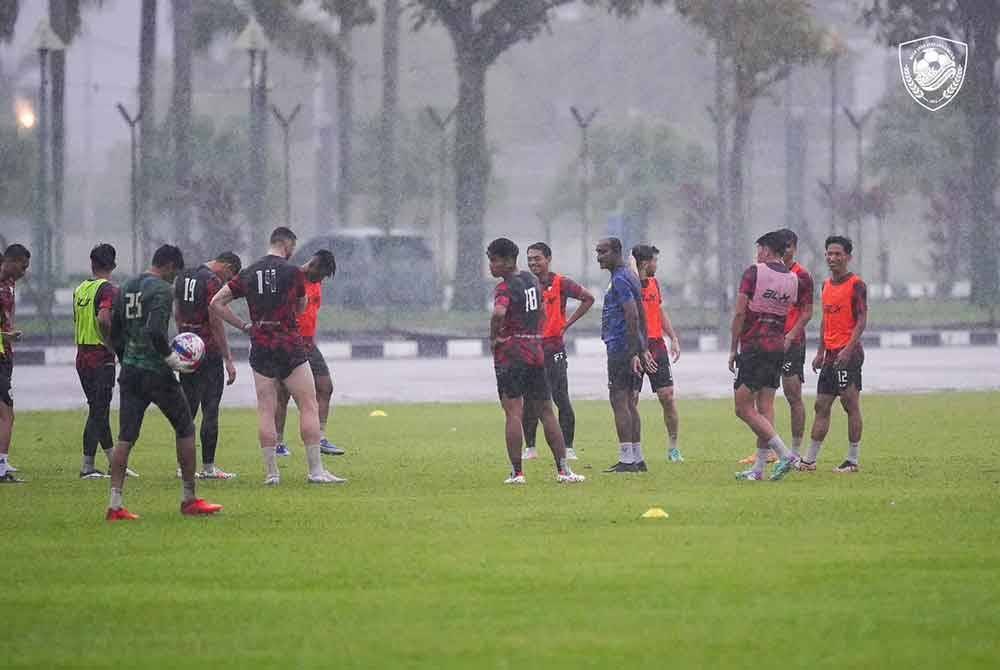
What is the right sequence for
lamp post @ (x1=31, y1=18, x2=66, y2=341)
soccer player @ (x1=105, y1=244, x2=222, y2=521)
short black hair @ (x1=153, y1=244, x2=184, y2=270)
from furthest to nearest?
lamp post @ (x1=31, y1=18, x2=66, y2=341) → short black hair @ (x1=153, y1=244, x2=184, y2=270) → soccer player @ (x1=105, y1=244, x2=222, y2=521)

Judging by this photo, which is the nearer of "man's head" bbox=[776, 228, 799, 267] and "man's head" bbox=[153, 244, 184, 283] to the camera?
"man's head" bbox=[153, 244, 184, 283]

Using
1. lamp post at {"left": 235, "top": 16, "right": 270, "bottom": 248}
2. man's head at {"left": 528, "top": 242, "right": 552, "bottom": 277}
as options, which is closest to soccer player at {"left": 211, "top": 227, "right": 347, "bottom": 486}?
man's head at {"left": 528, "top": 242, "right": 552, "bottom": 277}

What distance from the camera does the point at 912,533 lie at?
11.6 m

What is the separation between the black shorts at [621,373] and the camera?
15.9 metres

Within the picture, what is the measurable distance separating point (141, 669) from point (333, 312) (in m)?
40.7

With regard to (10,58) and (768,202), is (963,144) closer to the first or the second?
(768,202)

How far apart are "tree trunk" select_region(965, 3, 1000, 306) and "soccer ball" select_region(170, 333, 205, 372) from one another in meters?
40.4

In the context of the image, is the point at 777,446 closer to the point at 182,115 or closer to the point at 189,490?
the point at 189,490

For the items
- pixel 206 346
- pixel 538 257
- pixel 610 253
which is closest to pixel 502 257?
pixel 610 253

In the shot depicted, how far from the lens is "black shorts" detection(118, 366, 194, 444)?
41.5 feet

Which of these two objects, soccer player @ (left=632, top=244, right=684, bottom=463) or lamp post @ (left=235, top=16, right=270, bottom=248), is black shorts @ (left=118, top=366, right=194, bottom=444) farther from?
lamp post @ (left=235, top=16, right=270, bottom=248)

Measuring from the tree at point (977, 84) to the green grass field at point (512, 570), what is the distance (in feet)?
115

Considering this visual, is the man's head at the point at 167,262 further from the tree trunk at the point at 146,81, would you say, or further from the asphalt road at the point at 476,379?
the tree trunk at the point at 146,81

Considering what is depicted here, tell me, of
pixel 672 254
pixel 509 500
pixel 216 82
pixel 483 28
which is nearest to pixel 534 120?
pixel 672 254
